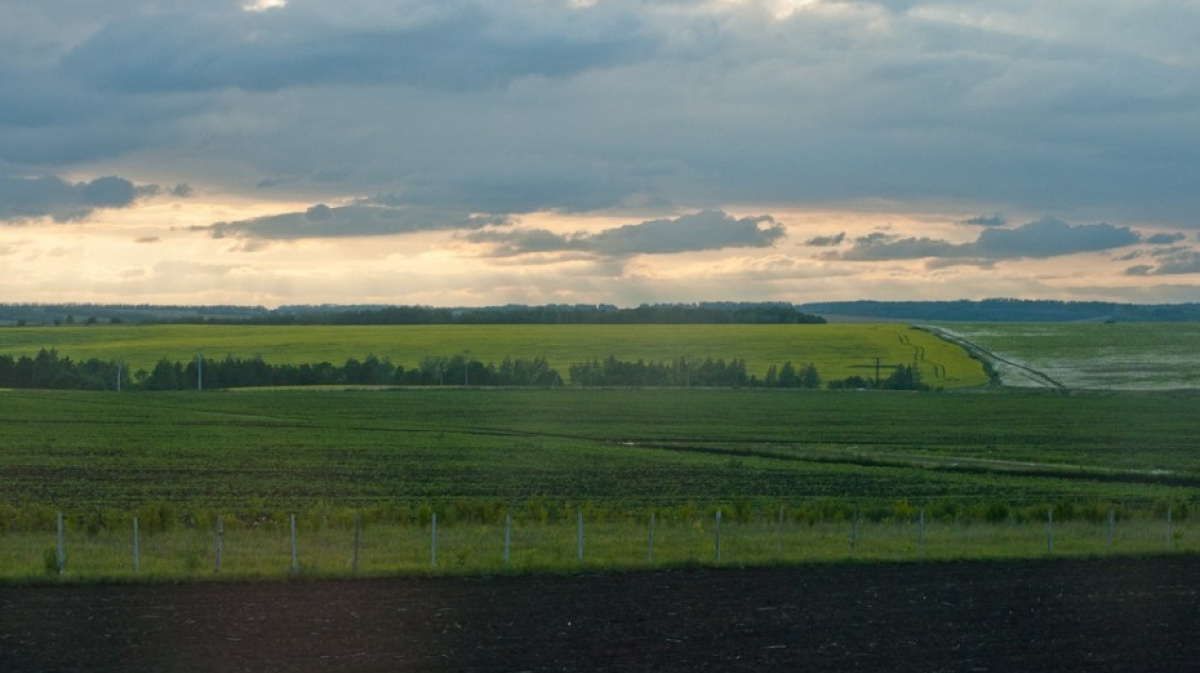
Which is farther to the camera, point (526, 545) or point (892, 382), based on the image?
point (892, 382)

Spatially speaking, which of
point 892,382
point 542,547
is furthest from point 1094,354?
point 542,547

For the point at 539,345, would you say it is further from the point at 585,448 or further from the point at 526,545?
the point at 526,545

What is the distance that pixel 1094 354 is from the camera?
430 ft

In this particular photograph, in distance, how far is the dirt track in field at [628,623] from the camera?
61.2 ft

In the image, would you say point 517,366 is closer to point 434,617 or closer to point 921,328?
point 921,328

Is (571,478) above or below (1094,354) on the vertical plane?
below

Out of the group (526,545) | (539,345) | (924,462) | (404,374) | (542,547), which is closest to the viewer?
(542,547)

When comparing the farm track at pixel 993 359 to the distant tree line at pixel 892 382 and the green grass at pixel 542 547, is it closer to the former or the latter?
the distant tree line at pixel 892 382

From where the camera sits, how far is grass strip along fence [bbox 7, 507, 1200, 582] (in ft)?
87.6

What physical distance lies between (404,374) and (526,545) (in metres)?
92.2

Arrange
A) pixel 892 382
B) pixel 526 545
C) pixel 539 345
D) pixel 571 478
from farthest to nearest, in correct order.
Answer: pixel 539 345 < pixel 892 382 < pixel 571 478 < pixel 526 545

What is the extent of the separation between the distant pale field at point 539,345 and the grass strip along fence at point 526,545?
8224 cm

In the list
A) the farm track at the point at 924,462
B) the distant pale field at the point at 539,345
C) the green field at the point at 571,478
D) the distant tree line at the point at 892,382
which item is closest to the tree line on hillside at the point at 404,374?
the distant tree line at the point at 892,382

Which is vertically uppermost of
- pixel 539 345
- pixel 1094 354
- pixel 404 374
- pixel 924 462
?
pixel 539 345
